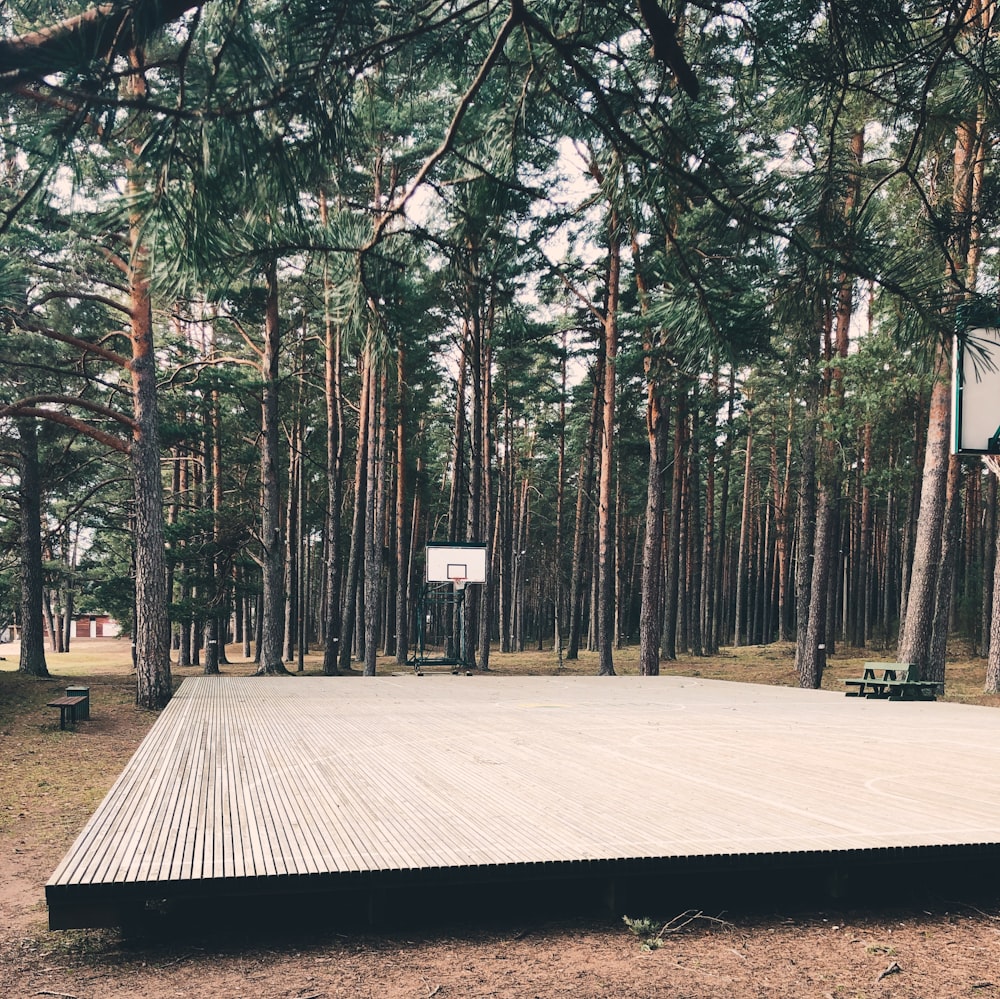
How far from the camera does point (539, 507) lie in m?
48.3

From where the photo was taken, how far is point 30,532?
680 inches

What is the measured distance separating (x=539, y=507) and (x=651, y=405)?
102 ft

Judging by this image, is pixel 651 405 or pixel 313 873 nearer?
pixel 313 873

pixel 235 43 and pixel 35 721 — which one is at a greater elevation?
pixel 235 43

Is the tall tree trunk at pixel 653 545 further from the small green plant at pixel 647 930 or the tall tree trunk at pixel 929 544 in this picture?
the small green plant at pixel 647 930

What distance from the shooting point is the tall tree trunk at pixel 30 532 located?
55.4ft

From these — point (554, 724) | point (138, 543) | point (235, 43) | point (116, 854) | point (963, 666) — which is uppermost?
point (235, 43)

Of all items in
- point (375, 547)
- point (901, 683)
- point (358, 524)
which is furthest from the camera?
point (358, 524)

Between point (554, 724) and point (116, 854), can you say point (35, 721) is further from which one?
point (116, 854)

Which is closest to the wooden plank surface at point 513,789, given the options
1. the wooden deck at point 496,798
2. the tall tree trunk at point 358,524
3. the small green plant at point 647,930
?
the wooden deck at point 496,798

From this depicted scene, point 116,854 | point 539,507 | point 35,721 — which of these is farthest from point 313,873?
point 539,507

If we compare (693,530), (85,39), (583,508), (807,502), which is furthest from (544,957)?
(693,530)

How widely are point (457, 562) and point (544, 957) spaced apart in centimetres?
1568

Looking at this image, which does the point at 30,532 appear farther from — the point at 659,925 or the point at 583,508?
the point at 583,508
